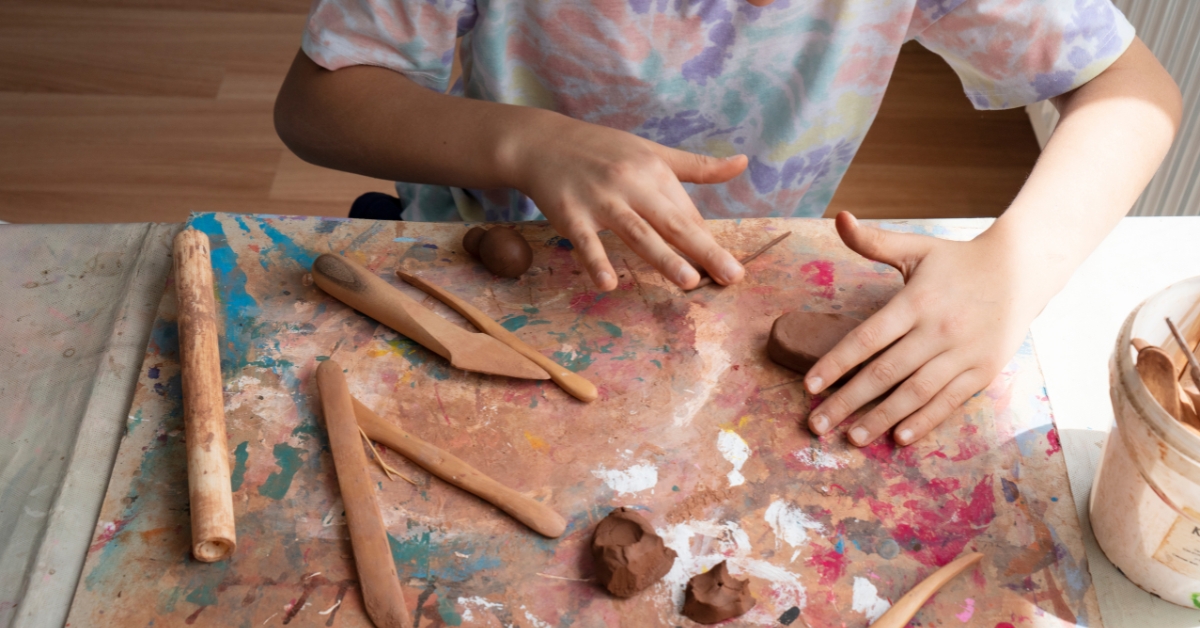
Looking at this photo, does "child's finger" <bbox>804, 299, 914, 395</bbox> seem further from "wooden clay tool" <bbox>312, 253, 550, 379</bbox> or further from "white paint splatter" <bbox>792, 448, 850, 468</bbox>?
"wooden clay tool" <bbox>312, 253, 550, 379</bbox>

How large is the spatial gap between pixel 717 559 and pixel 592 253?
27cm

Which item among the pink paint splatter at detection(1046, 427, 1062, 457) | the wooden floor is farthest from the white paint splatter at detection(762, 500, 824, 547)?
the wooden floor

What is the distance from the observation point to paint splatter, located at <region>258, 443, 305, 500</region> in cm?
64

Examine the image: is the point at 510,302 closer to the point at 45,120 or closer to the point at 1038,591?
the point at 1038,591

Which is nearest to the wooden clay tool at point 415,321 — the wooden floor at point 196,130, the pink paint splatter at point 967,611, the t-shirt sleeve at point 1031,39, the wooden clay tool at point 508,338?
the wooden clay tool at point 508,338

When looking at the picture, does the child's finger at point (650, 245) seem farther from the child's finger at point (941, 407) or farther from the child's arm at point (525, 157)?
the child's finger at point (941, 407)

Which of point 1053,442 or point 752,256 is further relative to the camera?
point 752,256

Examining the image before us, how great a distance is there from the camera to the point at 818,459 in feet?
2.18

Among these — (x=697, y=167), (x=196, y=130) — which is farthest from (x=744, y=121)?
(x=196, y=130)

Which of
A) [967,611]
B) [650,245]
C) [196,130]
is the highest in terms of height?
[650,245]

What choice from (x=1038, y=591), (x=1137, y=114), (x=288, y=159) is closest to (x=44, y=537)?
(x=1038, y=591)

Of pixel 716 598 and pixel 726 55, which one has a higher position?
pixel 726 55

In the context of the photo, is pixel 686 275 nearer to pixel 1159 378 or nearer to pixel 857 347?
pixel 857 347

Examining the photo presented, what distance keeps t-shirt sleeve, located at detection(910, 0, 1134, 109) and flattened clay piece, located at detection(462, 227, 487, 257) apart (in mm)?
531
